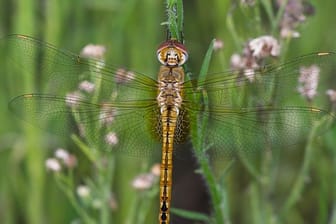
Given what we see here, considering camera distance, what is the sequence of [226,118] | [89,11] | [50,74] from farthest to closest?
[89,11] → [50,74] → [226,118]

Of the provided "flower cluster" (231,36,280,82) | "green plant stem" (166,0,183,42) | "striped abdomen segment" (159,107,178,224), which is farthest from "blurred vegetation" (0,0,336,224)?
"green plant stem" (166,0,183,42)

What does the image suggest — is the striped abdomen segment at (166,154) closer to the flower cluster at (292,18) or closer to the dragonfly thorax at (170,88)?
the dragonfly thorax at (170,88)

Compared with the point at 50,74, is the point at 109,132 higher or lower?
lower

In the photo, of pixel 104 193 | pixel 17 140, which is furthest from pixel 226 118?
pixel 17 140

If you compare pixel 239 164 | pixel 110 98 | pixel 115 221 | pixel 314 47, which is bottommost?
pixel 115 221

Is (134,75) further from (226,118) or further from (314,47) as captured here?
(314,47)

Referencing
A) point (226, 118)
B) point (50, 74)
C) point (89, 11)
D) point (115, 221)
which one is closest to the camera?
point (226, 118)

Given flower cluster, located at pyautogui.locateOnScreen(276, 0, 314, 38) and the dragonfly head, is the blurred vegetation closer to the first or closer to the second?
flower cluster, located at pyautogui.locateOnScreen(276, 0, 314, 38)

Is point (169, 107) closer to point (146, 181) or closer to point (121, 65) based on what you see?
point (146, 181)
